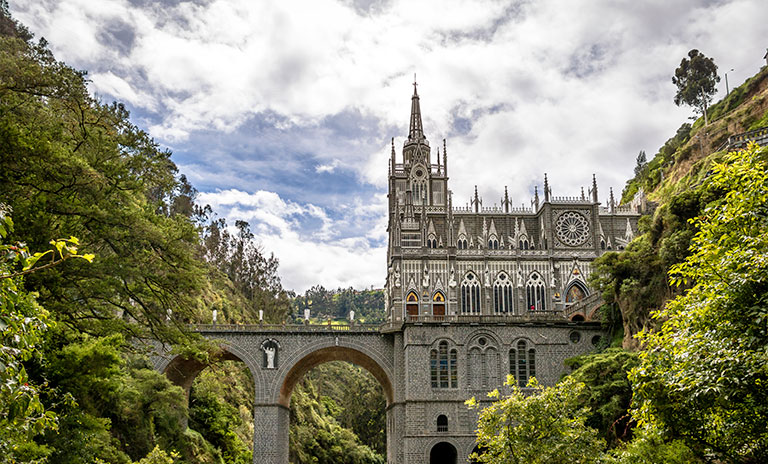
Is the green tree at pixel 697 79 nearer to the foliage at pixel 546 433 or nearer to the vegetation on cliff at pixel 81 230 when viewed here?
the foliage at pixel 546 433

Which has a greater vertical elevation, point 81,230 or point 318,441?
point 81,230

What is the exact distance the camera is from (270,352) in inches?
1694

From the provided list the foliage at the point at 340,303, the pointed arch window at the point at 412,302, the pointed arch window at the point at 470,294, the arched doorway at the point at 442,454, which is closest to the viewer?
the arched doorway at the point at 442,454

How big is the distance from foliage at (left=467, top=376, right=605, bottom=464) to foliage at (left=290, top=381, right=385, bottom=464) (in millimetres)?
32091

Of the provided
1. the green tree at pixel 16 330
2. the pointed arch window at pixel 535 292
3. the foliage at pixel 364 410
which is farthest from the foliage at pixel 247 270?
the green tree at pixel 16 330

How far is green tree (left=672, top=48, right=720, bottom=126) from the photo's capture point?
73250 millimetres

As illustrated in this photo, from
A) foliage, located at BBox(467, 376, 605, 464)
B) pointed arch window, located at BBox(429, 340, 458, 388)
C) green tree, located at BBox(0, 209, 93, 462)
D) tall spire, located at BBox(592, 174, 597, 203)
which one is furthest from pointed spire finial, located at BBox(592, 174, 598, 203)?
green tree, located at BBox(0, 209, 93, 462)

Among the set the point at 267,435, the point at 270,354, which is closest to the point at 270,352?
the point at 270,354

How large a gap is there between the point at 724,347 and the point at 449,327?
3009cm

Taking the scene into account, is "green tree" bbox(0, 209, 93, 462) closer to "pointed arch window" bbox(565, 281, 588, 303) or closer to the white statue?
the white statue

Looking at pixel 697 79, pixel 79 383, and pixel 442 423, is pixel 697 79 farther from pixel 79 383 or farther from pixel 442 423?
pixel 79 383

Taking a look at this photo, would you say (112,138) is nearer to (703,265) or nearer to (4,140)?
(4,140)

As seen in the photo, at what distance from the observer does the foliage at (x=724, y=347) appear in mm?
10805

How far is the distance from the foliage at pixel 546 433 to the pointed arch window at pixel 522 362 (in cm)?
1646
